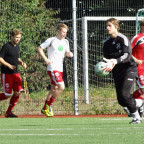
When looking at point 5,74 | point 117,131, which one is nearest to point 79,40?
point 5,74

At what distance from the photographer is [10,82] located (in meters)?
12.7

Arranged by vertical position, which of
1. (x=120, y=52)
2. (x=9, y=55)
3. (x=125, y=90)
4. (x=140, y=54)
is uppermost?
(x=120, y=52)

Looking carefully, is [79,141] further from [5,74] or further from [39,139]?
[5,74]

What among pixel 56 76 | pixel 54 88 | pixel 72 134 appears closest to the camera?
pixel 72 134

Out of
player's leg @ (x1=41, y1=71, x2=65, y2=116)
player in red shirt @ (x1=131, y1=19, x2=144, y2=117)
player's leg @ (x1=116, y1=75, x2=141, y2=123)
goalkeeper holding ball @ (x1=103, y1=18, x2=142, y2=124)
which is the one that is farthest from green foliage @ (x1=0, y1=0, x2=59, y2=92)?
player's leg @ (x1=116, y1=75, x2=141, y2=123)

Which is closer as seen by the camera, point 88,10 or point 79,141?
point 79,141

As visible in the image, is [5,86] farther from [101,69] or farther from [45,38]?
[101,69]

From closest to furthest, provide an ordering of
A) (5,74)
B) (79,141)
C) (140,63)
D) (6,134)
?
(79,141)
(6,134)
(140,63)
(5,74)

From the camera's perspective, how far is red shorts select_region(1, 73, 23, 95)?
1266cm

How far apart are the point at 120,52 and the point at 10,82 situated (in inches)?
140

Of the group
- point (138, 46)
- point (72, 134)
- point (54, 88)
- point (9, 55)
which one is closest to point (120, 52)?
point (138, 46)

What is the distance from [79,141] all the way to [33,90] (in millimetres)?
7140

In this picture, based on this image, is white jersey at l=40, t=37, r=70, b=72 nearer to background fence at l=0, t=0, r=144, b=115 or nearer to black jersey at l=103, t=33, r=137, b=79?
background fence at l=0, t=0, r=144, b=115

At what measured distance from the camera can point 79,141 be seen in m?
7.53
